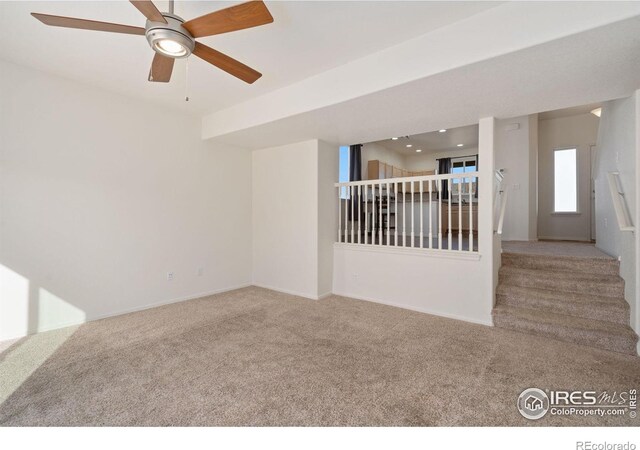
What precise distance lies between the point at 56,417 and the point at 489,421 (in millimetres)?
2579

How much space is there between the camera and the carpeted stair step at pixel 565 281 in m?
3.09

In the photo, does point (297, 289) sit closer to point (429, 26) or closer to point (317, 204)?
point (317, 204)

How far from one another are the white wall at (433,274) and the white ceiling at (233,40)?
67.4 inches

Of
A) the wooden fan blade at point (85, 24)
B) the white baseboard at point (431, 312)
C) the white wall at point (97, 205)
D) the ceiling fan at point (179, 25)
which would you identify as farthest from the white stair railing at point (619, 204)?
the white wall at point (97, 205)

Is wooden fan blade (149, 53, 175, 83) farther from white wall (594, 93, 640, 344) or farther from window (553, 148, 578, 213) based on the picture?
window (553, 148, 578, 213)

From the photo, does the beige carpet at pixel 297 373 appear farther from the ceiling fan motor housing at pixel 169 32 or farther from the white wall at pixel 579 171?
the white wall at pixel 579 171

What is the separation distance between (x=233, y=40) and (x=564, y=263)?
4411 millimetres

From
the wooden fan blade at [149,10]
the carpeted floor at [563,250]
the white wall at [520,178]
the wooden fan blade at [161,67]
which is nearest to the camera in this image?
the wooden fan blade at [149,10]

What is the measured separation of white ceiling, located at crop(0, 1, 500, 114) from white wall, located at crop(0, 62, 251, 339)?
44cm

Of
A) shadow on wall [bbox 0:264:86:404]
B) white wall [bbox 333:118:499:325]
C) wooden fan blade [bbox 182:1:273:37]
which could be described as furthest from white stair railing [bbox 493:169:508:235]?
shadow on wall [bbox 0:264:86:404]

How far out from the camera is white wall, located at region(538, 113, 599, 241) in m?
6.02

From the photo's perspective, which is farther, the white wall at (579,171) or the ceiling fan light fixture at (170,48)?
the white wall at (579,171)

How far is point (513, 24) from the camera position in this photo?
203cm

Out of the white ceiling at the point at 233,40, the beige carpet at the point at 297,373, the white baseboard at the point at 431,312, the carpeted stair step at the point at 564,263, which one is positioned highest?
the white ceiling at the point at 233,40
